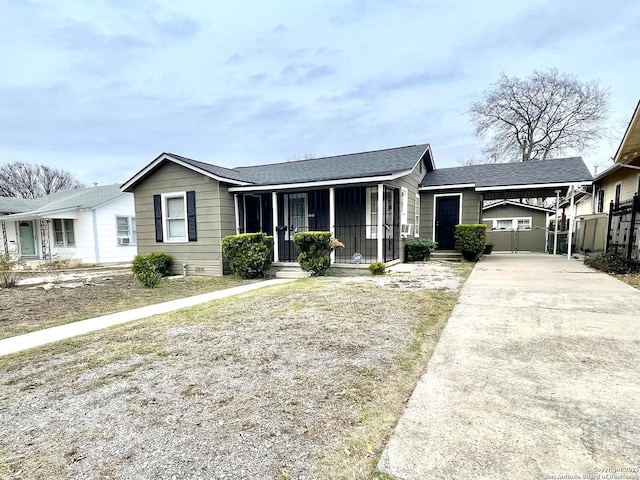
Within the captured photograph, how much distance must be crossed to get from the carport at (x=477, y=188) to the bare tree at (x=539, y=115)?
14.0m

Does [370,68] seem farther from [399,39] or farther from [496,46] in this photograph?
[496,46]

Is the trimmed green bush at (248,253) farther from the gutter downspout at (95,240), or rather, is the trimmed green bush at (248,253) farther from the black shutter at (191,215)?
the gutter downspout at (95,240)

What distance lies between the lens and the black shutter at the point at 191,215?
9.73 meters

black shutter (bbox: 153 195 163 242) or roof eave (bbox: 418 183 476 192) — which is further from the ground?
roof eave (bbox: 418 183 476 192)

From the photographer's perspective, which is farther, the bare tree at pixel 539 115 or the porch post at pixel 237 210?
the bare tree at pixel 539 115

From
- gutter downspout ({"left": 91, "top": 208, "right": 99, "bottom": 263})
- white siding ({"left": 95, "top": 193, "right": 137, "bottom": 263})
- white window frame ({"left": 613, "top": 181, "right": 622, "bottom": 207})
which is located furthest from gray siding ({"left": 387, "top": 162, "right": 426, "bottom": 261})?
gutter downspout ({"left": 91, "top": 208, "right": 99, "bottom": 263})

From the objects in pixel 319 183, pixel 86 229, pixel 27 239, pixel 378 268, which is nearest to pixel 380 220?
pixel 378 268

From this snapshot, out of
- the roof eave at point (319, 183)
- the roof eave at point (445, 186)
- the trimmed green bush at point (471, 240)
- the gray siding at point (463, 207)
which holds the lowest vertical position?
the trimmed green bush at point (471, 240)

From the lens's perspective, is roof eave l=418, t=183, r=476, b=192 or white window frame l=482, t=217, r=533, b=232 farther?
white window frame l=482, t=217, r=533, b=232

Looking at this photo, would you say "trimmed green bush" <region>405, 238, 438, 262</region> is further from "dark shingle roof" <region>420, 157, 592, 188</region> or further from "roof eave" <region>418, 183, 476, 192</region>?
"dark shingle roof" <region>420, 157, 592, 188</region>

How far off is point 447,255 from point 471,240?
1.49m

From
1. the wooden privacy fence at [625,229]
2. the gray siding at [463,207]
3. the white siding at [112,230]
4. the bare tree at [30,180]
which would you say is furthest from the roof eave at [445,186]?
the bare tree at [30,180]

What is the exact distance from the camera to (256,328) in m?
3.96

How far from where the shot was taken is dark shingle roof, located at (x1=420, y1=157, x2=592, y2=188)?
447 inches
